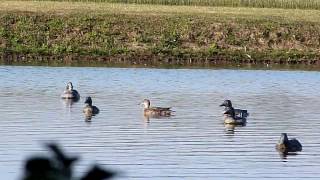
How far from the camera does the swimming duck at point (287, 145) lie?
16.2m

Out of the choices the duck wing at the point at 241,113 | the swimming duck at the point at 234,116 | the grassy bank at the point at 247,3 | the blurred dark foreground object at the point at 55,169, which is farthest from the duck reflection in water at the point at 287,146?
the grassy bank at the point at 247,3

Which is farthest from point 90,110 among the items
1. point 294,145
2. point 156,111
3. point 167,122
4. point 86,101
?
point 294,145

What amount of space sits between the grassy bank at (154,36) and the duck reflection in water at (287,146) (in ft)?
64.4

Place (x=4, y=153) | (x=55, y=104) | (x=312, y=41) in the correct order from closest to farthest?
(x=4, y=153) < (x=55, y=104) < (x=312, y=41)

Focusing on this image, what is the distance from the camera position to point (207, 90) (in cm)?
2730

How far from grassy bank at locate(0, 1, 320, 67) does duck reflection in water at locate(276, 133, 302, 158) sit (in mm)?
19617

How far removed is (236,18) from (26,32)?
958cm

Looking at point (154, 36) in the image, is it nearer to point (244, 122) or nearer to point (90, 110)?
point (90, 110)

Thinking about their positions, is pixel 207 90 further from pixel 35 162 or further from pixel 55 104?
pixel 35 162

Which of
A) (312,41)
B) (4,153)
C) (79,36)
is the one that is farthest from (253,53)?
(4,153)

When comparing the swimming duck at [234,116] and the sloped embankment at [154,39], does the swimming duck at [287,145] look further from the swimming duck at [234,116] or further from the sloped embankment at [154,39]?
the sloped embankment at [154,39]

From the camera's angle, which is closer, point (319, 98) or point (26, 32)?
point (319, 98)

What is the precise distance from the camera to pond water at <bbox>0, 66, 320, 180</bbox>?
46.8ft

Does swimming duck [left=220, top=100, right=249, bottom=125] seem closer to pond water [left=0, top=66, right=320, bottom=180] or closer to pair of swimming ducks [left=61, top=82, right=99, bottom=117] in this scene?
pond water [left=0, top=66, right=320, bottom=180]
